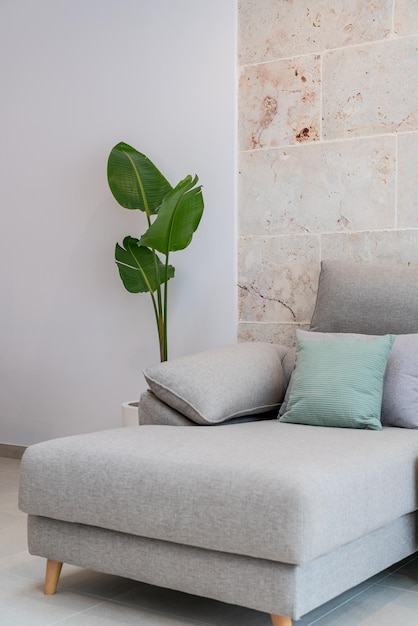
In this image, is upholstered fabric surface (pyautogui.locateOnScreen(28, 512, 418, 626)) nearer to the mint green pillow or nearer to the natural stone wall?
the mint green pillow

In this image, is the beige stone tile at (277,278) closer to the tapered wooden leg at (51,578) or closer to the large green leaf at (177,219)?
the large green leaf at (177,219)

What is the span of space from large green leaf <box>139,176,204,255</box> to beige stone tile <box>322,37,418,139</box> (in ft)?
1.96

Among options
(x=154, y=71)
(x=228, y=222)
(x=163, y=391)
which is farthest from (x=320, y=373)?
(x=154, y=71)

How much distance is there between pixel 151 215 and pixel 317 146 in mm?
805

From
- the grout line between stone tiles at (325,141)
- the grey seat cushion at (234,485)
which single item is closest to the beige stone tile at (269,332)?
the grout line between stone tiles at (325,141)

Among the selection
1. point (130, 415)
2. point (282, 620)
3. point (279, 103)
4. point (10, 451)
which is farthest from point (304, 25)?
point (10, 451)

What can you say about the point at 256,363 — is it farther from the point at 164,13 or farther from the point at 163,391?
the point at 164,13

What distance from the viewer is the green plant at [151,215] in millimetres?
3514

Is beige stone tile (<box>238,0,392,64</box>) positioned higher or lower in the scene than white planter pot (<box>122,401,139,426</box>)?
higher

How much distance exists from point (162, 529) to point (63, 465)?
0.37 metres

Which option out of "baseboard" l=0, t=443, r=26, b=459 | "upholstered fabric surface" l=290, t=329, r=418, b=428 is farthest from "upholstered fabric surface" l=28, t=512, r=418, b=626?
"baseboard" l=0, t=443, r=26, b=459

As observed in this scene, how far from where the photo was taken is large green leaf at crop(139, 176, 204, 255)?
11.4 ft

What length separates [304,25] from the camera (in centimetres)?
357

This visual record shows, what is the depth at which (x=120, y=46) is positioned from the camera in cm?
410
